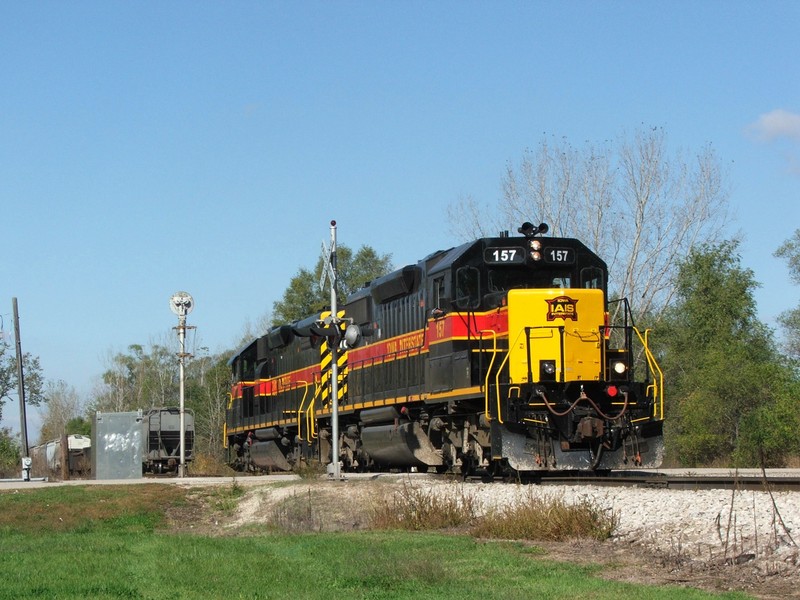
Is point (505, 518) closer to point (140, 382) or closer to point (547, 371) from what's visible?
point (547, 371)

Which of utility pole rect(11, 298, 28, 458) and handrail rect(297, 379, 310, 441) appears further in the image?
utility pole rect(11, 298, 28, 458)

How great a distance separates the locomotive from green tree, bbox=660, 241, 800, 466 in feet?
24.7

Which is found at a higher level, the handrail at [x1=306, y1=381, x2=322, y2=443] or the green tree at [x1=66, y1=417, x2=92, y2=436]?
the handrail at [x1=306, y1=381, x2=322, y2=443]

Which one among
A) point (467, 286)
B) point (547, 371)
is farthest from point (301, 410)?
point (547, 371)

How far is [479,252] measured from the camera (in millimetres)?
18125

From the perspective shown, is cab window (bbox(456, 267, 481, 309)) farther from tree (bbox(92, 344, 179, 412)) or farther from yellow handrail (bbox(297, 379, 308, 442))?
tree (bbox(92, 344, 179, 412))

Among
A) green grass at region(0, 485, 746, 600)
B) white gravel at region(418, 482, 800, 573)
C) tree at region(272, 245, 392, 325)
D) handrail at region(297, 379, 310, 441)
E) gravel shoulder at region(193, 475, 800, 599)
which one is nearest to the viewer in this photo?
green grass at region(0, 485, 746, 600)

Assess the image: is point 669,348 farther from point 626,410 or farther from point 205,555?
point 205,555

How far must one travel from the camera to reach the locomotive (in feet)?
54.4

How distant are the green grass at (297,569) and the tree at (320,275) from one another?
51.6 meters

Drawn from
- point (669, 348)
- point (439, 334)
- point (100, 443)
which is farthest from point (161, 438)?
point (439, 334)

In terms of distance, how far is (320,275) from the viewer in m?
65.8

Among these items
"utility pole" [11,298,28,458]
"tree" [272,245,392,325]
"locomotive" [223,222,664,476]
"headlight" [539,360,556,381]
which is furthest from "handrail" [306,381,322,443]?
"tree" [272,245,392,325]

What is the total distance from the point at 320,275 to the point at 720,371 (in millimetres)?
37353
